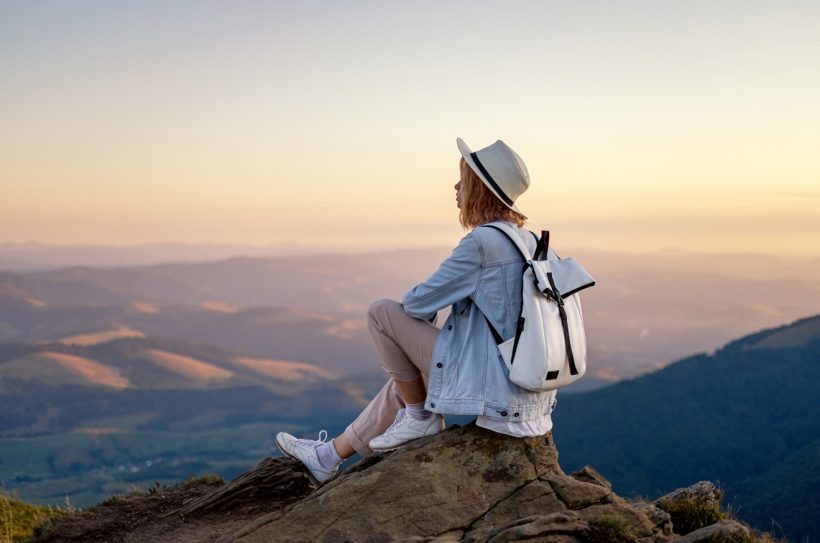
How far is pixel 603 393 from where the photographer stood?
432 ft

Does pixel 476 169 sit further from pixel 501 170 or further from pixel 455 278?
pixel 455 278

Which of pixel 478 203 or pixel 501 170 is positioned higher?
pixel 501 170

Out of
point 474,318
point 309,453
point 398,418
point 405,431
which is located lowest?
point 309,453

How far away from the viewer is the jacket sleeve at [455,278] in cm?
765

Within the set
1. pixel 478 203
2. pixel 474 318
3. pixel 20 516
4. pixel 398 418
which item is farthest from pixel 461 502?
pixel 20 516

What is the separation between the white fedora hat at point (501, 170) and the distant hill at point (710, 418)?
83382 mm

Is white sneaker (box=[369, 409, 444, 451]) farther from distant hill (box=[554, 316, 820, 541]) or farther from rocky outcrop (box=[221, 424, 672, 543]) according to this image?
distant hill (box=[554, 316, 820, 541])

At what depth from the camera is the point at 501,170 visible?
7734 mm

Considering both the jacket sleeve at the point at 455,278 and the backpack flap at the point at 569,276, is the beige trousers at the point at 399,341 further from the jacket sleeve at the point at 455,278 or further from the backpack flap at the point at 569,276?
the backpack flap at the point at 569,276

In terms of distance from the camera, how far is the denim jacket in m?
7.65

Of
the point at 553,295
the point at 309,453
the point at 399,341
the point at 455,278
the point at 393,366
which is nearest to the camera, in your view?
the point at 553,295

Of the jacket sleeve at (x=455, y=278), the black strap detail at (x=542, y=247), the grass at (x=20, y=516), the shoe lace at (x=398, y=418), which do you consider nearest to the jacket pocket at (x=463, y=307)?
the jacket sleeve at (x=455, y=278)

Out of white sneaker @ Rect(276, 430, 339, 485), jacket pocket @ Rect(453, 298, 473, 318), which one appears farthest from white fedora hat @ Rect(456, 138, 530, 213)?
white sneaker @ Rect(276, 430, 339, 485)

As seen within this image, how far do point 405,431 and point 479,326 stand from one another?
5.48ft
